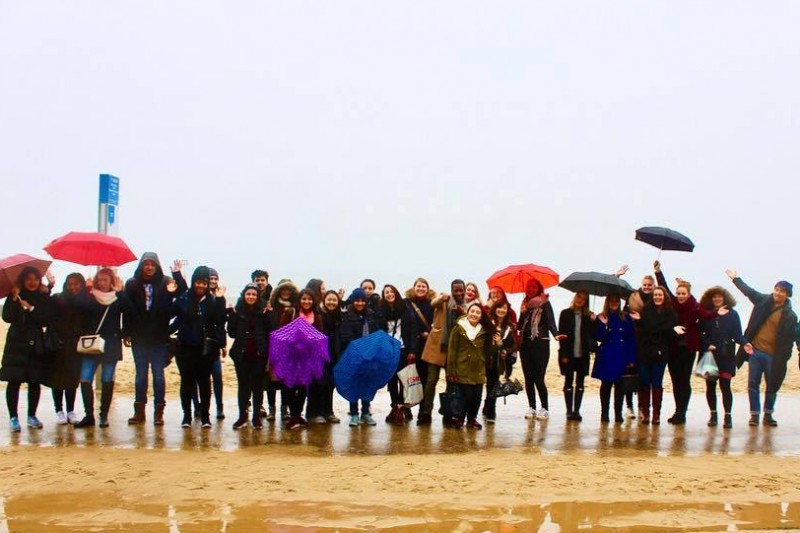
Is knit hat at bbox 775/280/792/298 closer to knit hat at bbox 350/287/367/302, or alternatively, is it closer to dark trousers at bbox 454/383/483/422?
dark trousers at bbox 454/383/483/422

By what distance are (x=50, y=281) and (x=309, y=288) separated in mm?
2952

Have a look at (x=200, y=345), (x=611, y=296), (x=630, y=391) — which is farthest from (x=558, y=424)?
(x=200, y=345)

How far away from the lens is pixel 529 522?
6.05m

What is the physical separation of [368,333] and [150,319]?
250 cm

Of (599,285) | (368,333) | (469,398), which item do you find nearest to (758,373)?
(599,285)

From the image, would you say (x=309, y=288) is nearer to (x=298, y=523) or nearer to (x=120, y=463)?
(x=120, y=463)

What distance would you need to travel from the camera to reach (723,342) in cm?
1051

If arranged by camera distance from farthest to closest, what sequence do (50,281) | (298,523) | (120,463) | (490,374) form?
(490,374)
(50,281)
(120,463)
(298,523)

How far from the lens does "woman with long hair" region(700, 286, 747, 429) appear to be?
1044cm

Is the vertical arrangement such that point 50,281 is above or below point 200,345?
above

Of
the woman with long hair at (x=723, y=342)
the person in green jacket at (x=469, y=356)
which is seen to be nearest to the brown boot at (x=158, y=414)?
the person in green jacket at (x=469, y=356)

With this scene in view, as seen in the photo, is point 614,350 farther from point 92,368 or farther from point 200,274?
point 92,368

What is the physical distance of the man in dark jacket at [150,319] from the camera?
9.62m

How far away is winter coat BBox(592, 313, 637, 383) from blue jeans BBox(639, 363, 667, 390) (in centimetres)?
16
